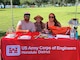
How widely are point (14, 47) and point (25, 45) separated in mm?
213

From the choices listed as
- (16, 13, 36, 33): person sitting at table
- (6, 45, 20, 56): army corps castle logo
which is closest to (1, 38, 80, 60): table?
(6, 45, 20, 56): army corps castle logo

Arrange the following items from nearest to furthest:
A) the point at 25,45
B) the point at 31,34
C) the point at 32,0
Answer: the point at 25,45
the point at 31,34
the point at 32,0

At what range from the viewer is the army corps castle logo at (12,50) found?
5.16 meters

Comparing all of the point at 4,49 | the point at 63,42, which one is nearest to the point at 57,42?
the point at 63,42

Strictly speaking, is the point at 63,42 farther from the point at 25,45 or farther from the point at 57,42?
the point at 25,45

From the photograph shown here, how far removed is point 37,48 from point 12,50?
1.55 ft

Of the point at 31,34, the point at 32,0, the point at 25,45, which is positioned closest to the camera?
the point at 25,45

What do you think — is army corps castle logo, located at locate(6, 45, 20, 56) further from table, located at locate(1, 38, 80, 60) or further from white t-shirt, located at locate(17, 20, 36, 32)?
white t-shirt, located at locate(17, 20, 36, 32)

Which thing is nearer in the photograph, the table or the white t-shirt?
the table

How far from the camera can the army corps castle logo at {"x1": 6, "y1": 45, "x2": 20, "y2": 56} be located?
16.9 feet

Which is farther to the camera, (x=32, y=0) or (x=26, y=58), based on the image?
→ (x=32, y=0)

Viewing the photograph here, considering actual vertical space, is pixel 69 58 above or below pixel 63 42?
below

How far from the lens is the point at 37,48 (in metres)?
5.16

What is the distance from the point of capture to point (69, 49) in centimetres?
517
